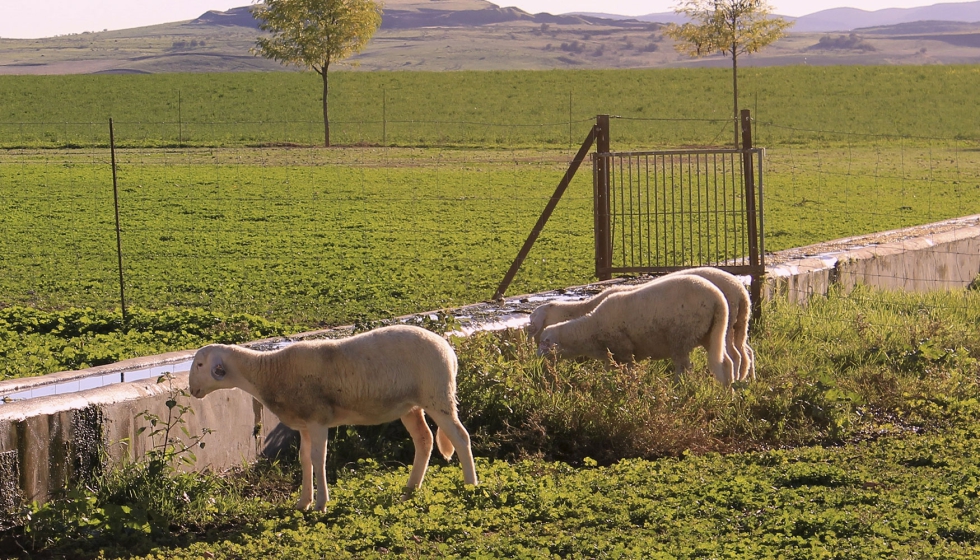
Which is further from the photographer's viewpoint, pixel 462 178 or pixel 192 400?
pixel 462 178

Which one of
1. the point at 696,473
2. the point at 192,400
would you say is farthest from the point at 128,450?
the point at 696,473

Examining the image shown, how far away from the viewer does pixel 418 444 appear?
7297 millimetres

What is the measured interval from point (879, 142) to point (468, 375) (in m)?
39.8

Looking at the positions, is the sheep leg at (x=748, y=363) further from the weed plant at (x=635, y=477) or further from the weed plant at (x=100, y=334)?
the weed plant at (x=100, y=334)

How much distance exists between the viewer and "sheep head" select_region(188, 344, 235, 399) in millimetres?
7059

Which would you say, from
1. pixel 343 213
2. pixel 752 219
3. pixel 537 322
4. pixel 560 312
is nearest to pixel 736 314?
pixel 560 312

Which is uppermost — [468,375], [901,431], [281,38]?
[281,38]

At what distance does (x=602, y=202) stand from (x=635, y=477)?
18.9 feet

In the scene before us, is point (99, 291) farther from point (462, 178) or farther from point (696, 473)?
point (462, 178)

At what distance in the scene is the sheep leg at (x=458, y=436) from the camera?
23.2 feet

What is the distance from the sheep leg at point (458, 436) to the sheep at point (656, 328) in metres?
2.49

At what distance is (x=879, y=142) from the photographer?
4500 centimetres

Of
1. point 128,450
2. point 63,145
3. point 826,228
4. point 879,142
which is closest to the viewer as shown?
point 128,450

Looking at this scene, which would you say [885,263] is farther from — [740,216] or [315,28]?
[315,28]
